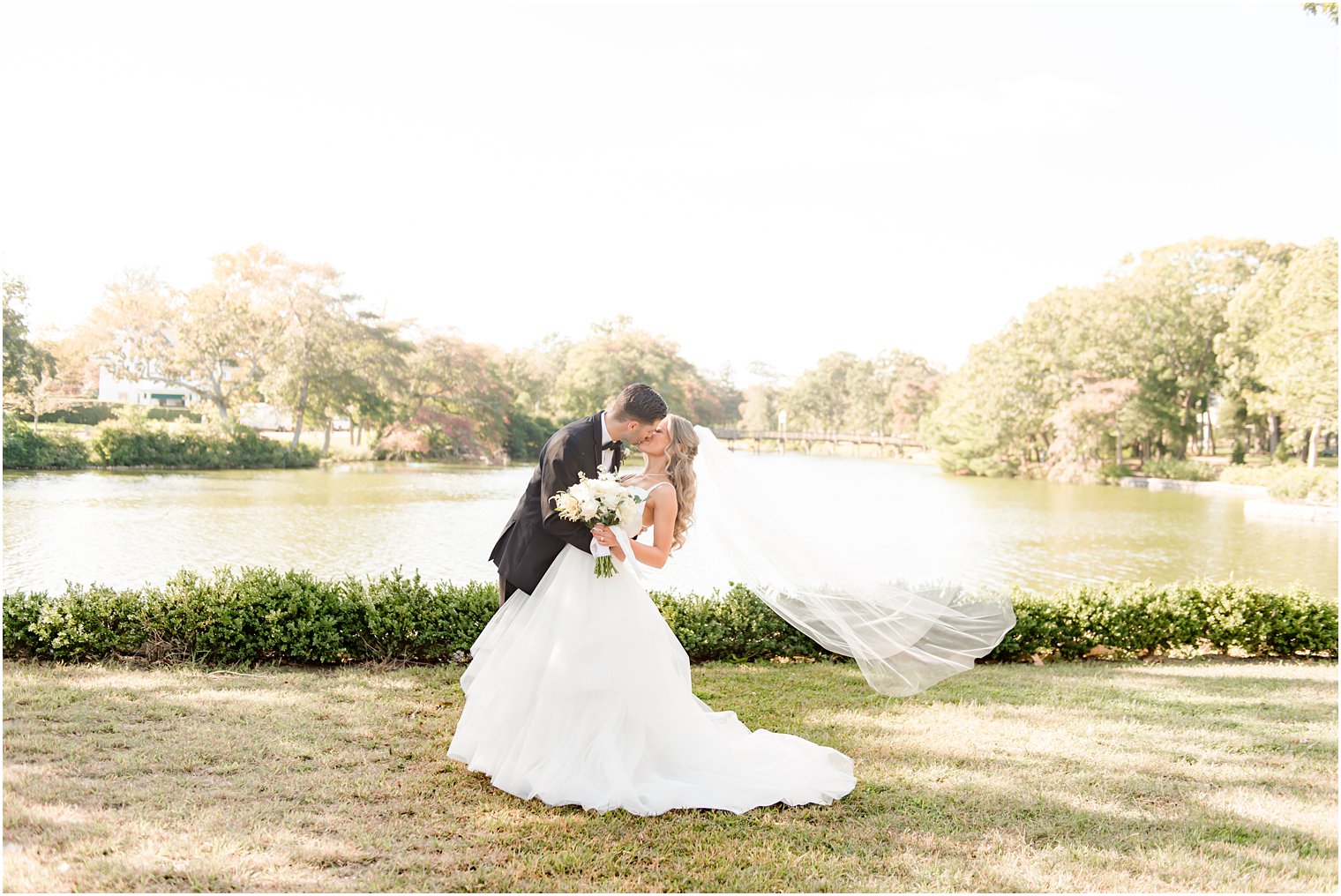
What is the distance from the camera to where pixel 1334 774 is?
13.9 feet

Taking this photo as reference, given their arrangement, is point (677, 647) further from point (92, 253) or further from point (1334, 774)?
point (92, 253)

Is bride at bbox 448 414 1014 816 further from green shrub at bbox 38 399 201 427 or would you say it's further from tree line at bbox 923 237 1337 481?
tree line at bbox 923 237 1337 481

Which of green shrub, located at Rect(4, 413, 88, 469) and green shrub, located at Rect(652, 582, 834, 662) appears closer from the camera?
green shrub, located at Rect(652, 582, 834, 662)

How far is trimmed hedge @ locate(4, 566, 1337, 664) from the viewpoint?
5551 mm

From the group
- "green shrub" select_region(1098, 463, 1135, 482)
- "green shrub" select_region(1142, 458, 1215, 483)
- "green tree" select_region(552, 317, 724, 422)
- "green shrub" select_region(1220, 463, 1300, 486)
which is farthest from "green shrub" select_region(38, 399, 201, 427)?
"green shrub" select_region(1220, 463, 1300, 486)

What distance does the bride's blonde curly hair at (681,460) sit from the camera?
4043 millimetres

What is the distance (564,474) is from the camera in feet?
12.8

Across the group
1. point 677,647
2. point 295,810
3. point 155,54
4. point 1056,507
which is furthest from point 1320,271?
point 155,54

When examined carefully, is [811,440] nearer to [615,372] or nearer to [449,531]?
[615,372]

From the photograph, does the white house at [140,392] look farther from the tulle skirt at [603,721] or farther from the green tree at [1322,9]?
the green tree at [1322,9]

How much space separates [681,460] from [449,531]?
14702 millimetres

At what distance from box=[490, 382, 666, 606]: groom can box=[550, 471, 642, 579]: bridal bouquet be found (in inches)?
4.0

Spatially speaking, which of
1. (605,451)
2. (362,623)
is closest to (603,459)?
(605,451)

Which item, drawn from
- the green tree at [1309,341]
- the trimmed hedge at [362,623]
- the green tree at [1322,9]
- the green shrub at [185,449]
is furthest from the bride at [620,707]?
the green shrub at [185,449]
